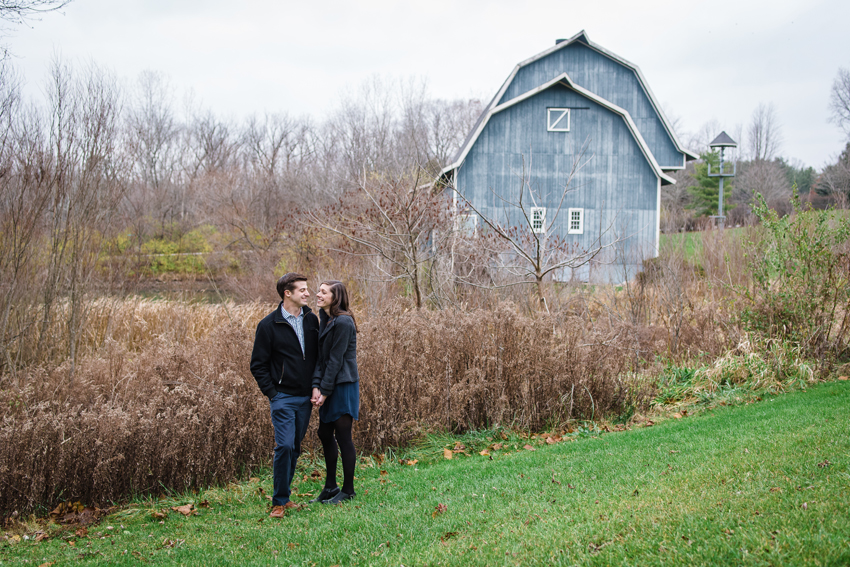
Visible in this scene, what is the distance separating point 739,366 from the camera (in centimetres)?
937

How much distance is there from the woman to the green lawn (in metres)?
0.29

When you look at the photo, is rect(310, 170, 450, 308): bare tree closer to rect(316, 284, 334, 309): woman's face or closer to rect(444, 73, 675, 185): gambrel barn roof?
rect(316, 284, 334, 309): woman's face

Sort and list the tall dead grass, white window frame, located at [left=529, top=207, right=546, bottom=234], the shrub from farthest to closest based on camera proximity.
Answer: white window frame, located at [left=529, top=207, right=546, bottom=234] < the shrub < the tall dead grass

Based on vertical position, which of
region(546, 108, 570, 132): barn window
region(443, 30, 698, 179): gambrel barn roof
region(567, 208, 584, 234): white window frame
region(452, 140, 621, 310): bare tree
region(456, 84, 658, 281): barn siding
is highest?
region(443, 30, 698, 179): gambrel barn roof

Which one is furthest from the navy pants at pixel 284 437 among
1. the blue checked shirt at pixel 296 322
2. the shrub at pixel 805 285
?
the shrub at pixel 805 285

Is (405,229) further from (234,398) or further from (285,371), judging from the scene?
(285,371)

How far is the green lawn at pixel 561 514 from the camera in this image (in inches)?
135

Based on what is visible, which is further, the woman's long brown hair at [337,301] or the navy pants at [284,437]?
the woman's long brown hair at [337,301]

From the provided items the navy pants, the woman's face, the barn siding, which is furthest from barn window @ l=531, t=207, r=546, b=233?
the barn siding

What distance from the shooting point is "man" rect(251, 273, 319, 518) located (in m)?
5.21

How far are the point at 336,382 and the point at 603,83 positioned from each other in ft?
79.2

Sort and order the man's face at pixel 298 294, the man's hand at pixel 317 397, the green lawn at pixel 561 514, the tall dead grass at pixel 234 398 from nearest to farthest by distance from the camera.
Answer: the green lawn at pixel 561 514, the man's hand at pixel 317 397, the man's face at pixel 298 294, the tall dead grass at pixel 234 398

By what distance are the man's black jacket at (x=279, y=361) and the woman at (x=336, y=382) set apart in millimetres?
130

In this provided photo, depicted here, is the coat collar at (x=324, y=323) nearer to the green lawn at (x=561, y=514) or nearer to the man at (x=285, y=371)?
the man at (x=285, y=371)
